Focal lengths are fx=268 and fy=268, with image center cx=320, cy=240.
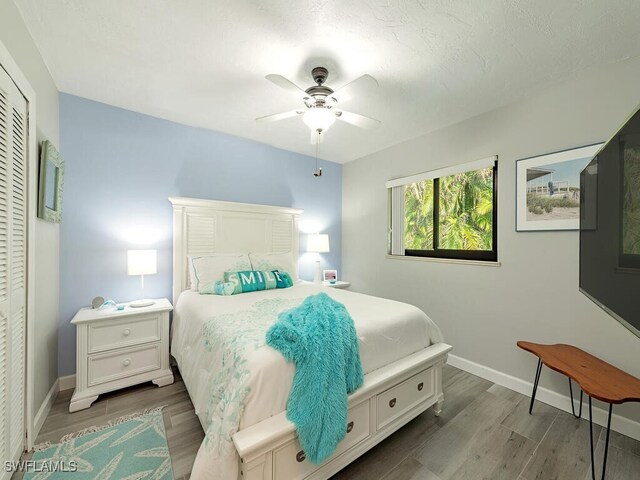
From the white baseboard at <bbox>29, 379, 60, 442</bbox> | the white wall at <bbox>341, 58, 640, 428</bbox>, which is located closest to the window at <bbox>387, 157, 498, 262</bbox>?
the white wall at <bbox>341, 58, 640, 428</bbox>

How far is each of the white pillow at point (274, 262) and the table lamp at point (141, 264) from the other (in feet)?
3.07

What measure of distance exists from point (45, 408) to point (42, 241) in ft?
3.84

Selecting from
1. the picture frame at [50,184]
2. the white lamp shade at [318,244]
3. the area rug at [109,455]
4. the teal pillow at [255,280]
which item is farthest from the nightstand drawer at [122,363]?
the white lamp shade at [318,244]

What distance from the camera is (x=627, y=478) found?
4.72 ft

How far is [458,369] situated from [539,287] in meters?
1.12

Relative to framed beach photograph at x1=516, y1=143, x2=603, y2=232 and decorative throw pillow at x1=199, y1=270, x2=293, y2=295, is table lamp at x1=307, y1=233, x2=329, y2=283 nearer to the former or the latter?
decorative throw pillow at x1=199, y1=270, x2=293, y2=295

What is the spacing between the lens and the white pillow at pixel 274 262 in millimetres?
2957

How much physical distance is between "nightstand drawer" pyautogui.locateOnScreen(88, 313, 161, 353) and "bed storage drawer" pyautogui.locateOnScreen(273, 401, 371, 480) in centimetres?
162

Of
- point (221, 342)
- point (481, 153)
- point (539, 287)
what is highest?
point (481, 153)

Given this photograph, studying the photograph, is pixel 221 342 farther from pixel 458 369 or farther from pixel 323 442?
pixel 458 369

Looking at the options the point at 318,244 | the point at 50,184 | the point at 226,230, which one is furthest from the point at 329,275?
the point at 50,184

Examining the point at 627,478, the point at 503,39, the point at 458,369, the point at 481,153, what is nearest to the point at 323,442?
the point at 627,478

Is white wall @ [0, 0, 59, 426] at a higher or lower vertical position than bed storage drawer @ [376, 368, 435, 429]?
higher

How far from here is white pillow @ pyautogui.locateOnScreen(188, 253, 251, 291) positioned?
2623mm
